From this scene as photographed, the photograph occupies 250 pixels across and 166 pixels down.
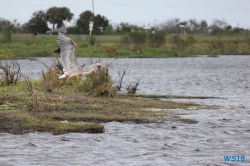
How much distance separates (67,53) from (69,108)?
53.5 inches

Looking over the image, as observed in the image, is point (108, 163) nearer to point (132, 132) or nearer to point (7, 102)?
point (132, 132)

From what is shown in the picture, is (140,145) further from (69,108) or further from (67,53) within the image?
(67,53)

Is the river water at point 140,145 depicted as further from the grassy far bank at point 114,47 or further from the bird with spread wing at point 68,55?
the grassy far bank at point 114,47

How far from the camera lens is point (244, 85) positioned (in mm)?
26391

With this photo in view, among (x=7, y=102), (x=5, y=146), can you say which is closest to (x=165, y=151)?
(x=5, y=146)

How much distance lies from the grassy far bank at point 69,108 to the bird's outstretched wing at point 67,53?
2.71 feet

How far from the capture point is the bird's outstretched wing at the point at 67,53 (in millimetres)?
12719

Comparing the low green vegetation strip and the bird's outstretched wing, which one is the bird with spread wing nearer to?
the bird's outstretched wing

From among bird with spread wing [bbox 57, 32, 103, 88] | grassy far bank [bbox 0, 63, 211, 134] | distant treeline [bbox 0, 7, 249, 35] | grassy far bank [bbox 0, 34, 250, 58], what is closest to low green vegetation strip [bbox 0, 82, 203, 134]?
grassy far bank [bbox 0, 63, 211, 134]

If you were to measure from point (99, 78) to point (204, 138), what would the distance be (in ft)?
17.4

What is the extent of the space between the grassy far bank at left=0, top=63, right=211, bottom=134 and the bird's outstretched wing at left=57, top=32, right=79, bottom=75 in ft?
2.71

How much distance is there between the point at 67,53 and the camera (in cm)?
1321

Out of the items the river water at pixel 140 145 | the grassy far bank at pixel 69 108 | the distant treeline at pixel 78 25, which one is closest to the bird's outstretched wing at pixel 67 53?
the grassy far bank at pixel 69 108

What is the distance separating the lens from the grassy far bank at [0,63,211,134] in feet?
37.8
